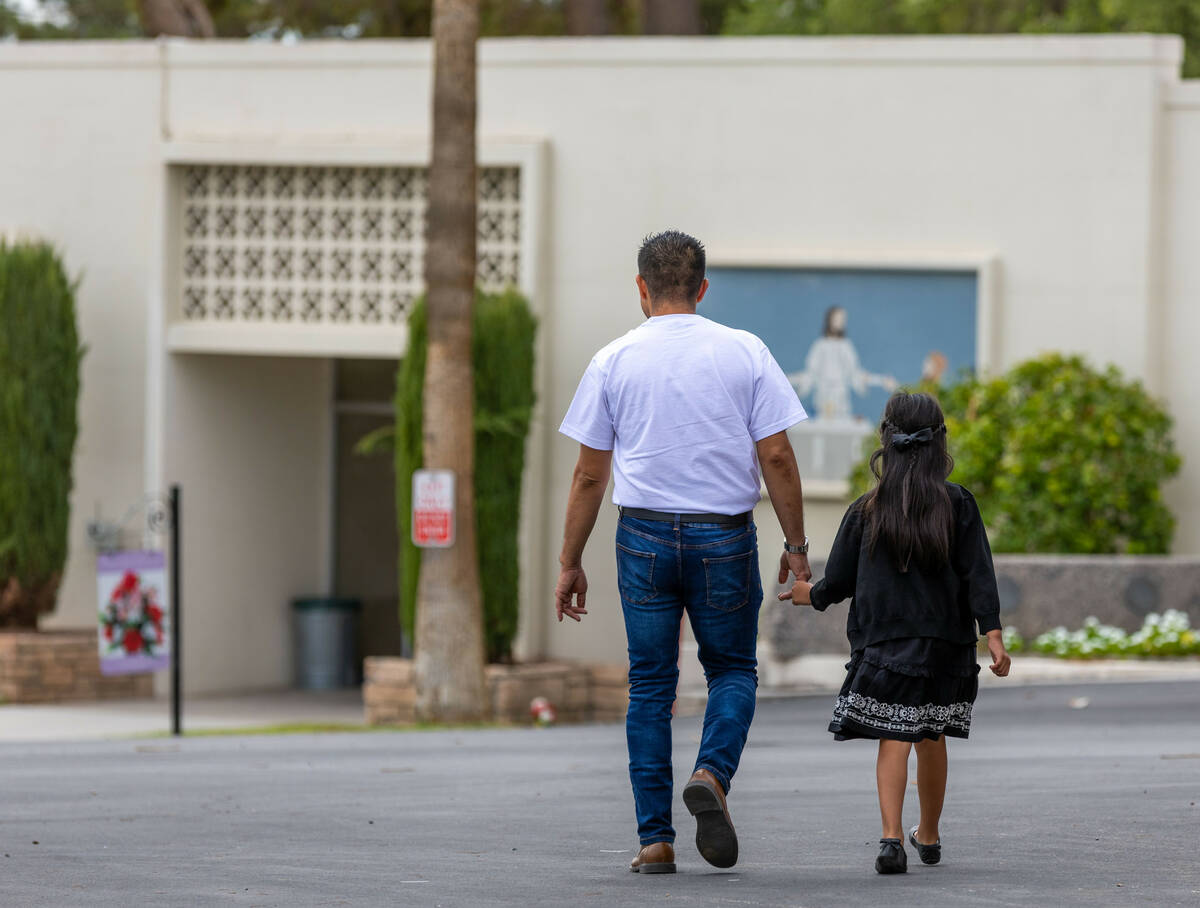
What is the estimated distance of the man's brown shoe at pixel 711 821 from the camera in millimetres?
5191

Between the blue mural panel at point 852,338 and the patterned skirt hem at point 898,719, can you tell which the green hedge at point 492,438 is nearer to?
the blue mural panel at point 852,338

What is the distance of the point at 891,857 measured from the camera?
5.38m

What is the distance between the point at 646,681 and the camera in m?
5.46

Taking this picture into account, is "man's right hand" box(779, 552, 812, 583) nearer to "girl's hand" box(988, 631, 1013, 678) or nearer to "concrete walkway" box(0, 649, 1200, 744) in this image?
"girl's hand" box(988, 631, 1013, 678)

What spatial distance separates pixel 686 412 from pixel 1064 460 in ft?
31.2

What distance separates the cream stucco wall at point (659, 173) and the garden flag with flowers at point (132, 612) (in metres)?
2.90

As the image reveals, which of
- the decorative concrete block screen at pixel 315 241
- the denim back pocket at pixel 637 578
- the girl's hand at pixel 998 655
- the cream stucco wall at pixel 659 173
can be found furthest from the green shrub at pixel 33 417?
the girl's hand at pixel 998 655

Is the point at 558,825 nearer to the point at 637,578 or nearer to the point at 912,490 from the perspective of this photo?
the point at 637,578

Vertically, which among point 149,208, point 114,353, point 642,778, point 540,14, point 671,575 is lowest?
point 642,778

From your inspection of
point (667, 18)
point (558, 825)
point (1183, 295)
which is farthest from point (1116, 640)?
point (667, 18)

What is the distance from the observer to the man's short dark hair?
5.60m

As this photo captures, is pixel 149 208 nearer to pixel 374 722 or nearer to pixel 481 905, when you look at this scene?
pixel 374 722

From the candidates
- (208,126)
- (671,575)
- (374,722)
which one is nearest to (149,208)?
(208,126)

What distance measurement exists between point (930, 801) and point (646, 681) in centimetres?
87
